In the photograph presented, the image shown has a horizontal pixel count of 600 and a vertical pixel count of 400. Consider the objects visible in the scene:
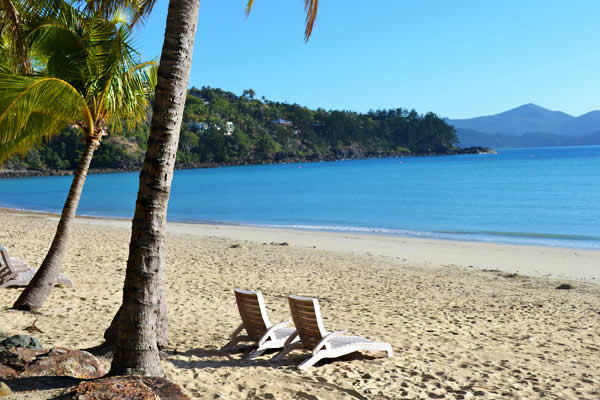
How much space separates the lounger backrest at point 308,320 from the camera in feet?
16.9

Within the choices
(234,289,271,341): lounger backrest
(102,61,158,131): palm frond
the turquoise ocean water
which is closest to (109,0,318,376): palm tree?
(234,289,271,341): lounger backrest

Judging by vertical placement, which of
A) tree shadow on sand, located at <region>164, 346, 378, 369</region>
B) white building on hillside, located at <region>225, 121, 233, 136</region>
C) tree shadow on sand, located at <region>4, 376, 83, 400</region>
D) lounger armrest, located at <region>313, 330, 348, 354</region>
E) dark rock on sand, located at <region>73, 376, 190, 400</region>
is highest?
white building on hillside, located at <region>225, 121, 233, 136</region>

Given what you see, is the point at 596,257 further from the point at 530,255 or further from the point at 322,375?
the point at 322,375

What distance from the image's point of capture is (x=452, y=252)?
629 inches

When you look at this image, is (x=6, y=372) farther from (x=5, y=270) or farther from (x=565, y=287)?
(x=565, y=287)

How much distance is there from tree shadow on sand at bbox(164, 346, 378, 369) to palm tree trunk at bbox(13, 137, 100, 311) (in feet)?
8.61

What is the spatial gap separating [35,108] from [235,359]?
3.37 m

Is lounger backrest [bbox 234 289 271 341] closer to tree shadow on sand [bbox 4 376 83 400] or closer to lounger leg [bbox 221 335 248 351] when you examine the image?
lounger leg [bbox 221 335 248 351]

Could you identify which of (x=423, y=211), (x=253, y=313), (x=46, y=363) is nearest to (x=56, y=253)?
(x=253, y=313)

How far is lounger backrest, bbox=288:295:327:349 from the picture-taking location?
5160mm

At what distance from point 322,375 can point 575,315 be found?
498 cm

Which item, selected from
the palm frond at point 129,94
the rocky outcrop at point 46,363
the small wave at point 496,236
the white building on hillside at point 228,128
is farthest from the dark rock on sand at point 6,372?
the white building on hillside at point 228,128

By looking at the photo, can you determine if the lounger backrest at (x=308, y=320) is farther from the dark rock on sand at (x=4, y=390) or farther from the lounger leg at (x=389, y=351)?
the dark rock on sand at (x=4, y=390)

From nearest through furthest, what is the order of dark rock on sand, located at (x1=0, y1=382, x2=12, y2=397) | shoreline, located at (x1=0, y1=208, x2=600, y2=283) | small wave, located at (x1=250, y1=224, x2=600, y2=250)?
dark rock on sand, located at (x1=0, y1=382, x2=12, y2=397) → shoreline, located at (x1=0, y1=208, x2=600, y2=283) → small wave, located at (x1=250, y1=224, x2=600, y2=250)
